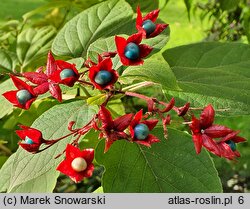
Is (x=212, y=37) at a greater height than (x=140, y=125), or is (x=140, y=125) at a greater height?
(x=140, y=125)

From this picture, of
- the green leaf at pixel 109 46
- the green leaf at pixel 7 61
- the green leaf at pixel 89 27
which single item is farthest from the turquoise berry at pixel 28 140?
the green leaf at pixel 7 61

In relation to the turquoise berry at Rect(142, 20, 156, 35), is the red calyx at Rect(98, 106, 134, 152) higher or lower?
lower

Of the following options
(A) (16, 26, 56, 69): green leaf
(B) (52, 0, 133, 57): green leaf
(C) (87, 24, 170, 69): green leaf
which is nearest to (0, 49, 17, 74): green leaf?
(A) (16, 26, 56, 69): green leaf

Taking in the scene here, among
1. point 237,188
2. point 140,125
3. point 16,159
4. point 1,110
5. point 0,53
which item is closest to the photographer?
point 140,125

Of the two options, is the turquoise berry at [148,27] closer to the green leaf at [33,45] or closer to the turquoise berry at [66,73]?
the turquoise berry at [66,73]

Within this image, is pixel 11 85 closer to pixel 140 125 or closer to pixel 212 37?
pixel 140 125

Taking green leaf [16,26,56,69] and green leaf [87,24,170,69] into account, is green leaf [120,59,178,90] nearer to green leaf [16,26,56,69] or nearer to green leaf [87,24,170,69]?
green leaf [87,24,170,69]

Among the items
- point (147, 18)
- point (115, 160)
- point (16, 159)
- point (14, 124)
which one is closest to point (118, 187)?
point (115, 160)

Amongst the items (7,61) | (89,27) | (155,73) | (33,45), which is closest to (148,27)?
(155,73)
